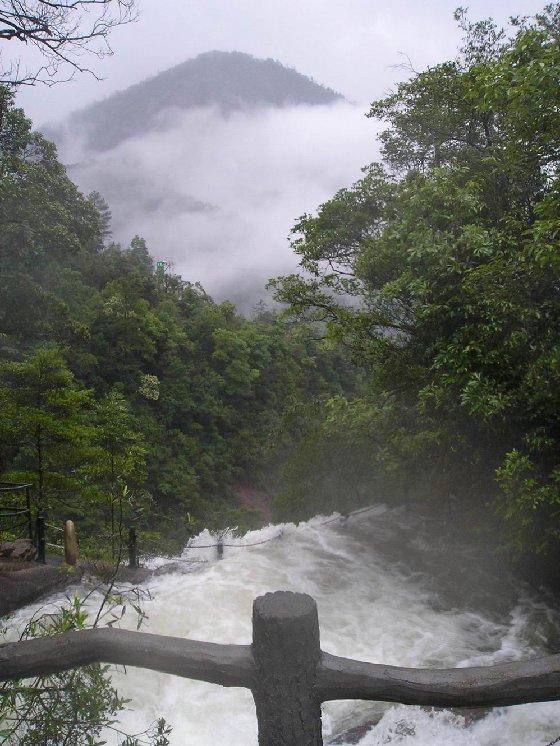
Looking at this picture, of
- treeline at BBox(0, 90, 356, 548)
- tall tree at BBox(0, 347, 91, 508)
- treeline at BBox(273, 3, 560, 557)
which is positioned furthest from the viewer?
treeline at BBox(0, 90, 356, 548)

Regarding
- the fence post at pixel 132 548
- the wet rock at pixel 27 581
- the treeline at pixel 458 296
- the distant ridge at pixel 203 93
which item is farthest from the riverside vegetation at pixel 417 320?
the distant ridge at pixel 203 93

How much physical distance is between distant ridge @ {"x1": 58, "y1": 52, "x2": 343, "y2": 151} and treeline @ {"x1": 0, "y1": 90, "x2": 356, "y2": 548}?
151 m

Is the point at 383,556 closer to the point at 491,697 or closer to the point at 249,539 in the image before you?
the point at 249,539

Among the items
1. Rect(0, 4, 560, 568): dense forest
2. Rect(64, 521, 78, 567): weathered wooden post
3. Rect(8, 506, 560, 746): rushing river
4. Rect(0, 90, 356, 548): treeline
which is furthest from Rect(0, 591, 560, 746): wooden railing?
Rect(0, 90, 356, 548): treeline

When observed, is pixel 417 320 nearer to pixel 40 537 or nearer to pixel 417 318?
pixel 417 318

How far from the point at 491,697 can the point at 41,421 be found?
835 cm

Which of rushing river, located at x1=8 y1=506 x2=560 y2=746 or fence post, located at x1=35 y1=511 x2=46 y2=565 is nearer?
rushing river, located at x1=8 y1=506 x2=560 y2=746

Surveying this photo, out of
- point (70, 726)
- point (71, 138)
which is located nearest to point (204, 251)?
point (71, 138)

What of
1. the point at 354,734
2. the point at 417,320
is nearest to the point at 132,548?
the point at 354,734

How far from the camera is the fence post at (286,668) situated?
5.05ft

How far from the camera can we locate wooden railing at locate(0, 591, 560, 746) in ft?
5.07

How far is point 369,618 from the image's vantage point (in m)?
7.92

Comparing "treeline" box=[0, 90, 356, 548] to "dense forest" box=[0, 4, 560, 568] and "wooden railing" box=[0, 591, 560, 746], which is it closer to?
"dense forest" box=[0, 4, 560, 568]

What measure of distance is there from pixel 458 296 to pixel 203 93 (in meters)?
192
